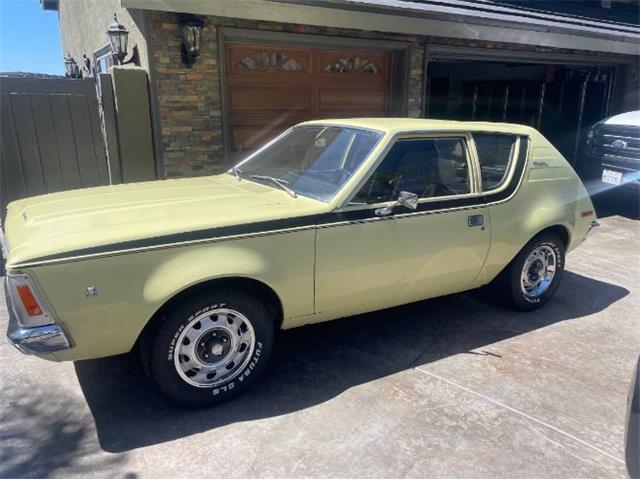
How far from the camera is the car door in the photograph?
342 centimetres

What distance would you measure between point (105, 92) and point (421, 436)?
5349mm

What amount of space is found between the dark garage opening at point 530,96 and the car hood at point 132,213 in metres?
9.62

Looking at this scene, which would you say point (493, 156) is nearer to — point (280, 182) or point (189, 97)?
point (280, 182)

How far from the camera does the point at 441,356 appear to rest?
153 inches

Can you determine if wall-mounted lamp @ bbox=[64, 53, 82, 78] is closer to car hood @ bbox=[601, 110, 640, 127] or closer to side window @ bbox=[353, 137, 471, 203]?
side window @ bbox=[353, 137, 471, 203]

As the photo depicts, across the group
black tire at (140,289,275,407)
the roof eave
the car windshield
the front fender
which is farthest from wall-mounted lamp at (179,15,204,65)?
black tire at (140,289,275,407)

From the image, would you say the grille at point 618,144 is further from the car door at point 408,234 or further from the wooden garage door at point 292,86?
the car door at point 408,234

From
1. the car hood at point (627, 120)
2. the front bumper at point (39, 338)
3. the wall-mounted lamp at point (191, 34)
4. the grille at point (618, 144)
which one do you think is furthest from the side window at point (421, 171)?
the car hood at point (627, 120)

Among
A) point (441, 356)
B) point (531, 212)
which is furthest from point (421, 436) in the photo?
point (531, 212)

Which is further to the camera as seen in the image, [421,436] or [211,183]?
[211,183]

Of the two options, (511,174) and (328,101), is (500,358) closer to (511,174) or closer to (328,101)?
(511,174)

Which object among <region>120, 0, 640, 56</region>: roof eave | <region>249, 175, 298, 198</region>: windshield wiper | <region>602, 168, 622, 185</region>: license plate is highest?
<region>120, 0, 640, 56</region>: roof eave

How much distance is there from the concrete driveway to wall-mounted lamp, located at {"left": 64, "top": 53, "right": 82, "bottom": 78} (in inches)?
410

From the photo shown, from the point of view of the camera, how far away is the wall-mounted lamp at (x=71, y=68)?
13000 millimetres
